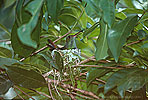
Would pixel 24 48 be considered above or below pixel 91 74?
above

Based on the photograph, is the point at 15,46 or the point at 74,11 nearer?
the point at 15,46

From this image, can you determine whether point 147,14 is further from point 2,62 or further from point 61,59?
point 2,62

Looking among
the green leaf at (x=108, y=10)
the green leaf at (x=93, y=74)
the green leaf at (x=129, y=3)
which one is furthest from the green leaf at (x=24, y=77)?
the green leaf at (x=129, y=3)

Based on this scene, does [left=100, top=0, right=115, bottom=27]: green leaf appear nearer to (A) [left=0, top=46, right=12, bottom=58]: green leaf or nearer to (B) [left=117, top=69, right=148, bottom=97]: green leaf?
(B) [left=117, top=69, right=148, bottom=97]: green leaf

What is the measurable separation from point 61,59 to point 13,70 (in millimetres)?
102

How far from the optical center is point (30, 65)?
0.41m

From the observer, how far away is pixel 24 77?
405mm

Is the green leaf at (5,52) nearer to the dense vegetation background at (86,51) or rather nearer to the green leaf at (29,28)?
the dense vegetation background at (86,51)

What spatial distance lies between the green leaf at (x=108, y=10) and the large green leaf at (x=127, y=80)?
183 mm

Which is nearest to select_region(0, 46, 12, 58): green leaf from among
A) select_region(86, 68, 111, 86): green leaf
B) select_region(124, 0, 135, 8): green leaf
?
select_region(86, 68, 111, 86): green leaf

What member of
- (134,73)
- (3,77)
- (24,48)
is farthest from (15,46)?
(134,73)

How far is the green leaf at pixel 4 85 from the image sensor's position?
16.1 inches

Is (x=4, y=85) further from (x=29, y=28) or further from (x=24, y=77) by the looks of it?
(x=29, y=28)

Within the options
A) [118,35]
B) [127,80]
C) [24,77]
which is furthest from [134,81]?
[24,77]
